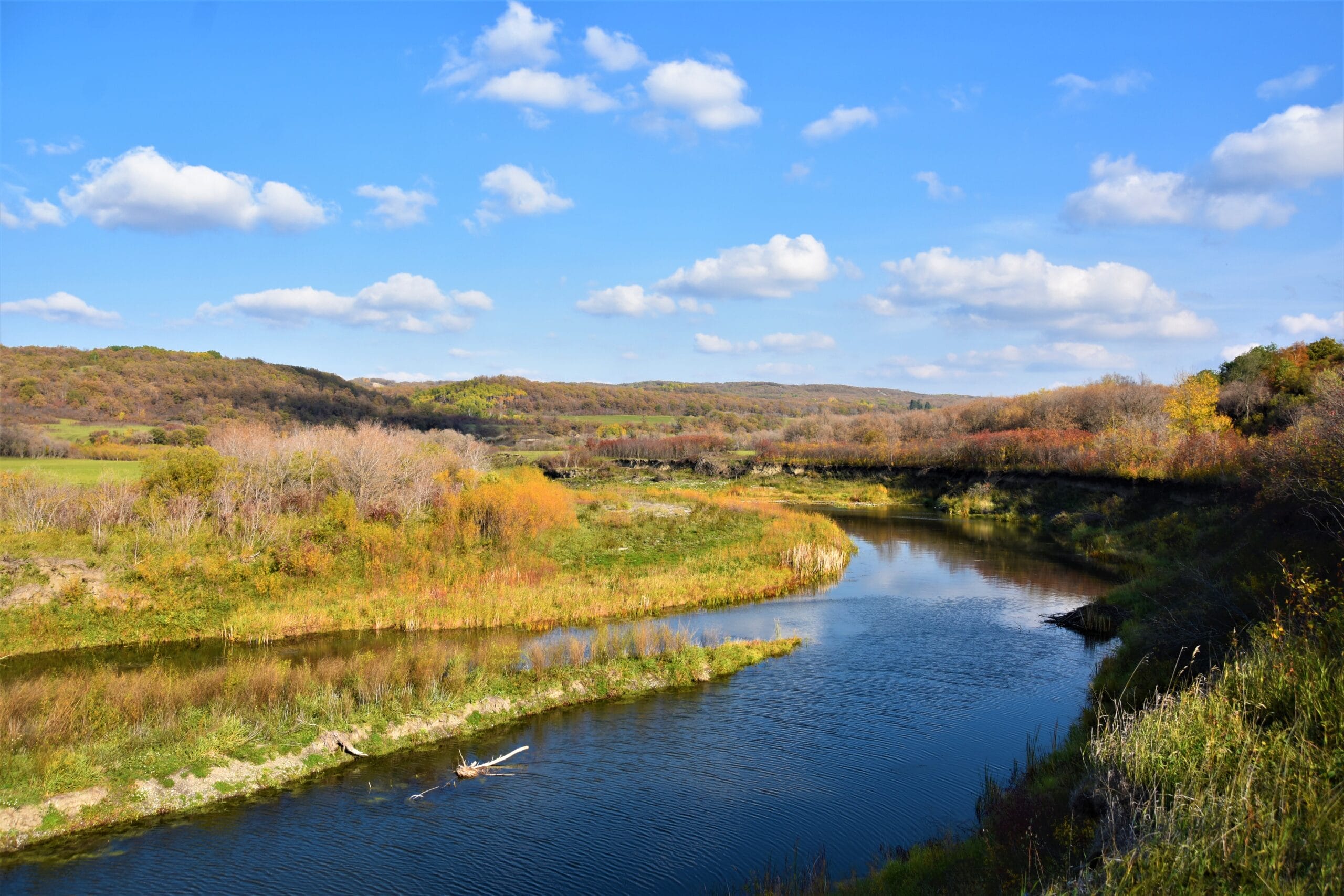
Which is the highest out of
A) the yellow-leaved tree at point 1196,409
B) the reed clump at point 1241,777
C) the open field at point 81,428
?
the yellow-leaved tree at point 1196,409

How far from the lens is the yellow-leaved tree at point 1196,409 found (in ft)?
174

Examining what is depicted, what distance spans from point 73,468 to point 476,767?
122 ft

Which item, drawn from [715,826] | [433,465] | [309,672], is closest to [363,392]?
[433,465]

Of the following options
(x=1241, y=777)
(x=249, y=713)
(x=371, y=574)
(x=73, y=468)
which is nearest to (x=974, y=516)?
(x=371, y=574)

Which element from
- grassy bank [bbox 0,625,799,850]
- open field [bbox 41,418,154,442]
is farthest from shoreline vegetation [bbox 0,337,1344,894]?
open field [bbox 41,418,154,442]

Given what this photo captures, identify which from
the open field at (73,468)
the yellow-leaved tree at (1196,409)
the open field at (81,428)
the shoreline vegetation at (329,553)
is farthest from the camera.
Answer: the open field at (81,428)

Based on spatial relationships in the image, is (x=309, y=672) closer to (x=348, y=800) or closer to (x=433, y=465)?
(x=348, y=800)

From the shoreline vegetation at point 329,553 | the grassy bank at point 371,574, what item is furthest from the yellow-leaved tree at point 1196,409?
the grassy bank at point 371,574

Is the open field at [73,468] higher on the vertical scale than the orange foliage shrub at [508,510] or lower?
higher

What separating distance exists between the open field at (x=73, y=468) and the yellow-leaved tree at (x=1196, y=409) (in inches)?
2392

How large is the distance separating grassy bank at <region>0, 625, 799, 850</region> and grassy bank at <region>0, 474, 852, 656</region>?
3924 mm

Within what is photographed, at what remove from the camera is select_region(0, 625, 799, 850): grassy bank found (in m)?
13.0

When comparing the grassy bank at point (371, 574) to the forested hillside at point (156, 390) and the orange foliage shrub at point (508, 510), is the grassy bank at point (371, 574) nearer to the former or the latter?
the orange foliage shrub at point (508, 510)

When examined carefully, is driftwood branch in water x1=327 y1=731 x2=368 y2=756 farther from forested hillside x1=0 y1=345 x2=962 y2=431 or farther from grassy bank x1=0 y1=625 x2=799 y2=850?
forested hillside x1=0 y1=345 x2=962 y2=431
